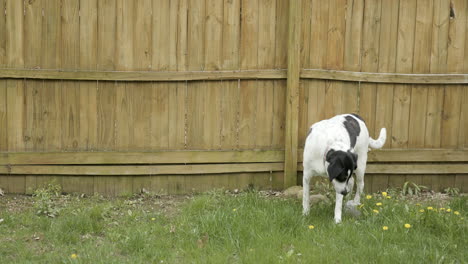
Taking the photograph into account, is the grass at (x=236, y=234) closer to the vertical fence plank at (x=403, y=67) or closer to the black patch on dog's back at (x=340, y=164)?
the black patch on dog's back at (x=340, y=164)

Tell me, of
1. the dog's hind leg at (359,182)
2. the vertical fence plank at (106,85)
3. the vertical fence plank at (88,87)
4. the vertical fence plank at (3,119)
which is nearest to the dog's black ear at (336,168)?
the dog's hind leg at (359,182)

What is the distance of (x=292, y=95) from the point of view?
6582mm

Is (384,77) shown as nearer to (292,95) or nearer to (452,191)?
(292,95)

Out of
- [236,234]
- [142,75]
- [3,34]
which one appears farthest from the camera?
[142,75]

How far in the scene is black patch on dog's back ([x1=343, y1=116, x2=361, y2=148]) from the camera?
551 cm

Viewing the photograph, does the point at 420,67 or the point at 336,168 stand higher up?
the point at 420,67

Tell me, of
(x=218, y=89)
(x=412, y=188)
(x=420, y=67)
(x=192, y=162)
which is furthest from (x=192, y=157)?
(x=420, y=67)

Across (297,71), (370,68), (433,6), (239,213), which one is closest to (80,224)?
(239,213)

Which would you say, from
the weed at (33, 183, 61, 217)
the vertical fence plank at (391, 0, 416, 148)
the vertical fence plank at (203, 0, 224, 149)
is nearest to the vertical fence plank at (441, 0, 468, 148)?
the vertical fence plank at (391, 0, 416, 148)

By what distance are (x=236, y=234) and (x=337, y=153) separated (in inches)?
47.2

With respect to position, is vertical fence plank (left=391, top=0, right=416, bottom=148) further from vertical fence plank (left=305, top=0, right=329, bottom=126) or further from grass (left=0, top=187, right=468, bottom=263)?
grass (left=0, top=187, right=468, bottom=263)

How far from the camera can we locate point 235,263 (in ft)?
14.1

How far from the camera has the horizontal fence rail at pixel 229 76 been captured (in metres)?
6.26

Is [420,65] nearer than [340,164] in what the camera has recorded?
No
